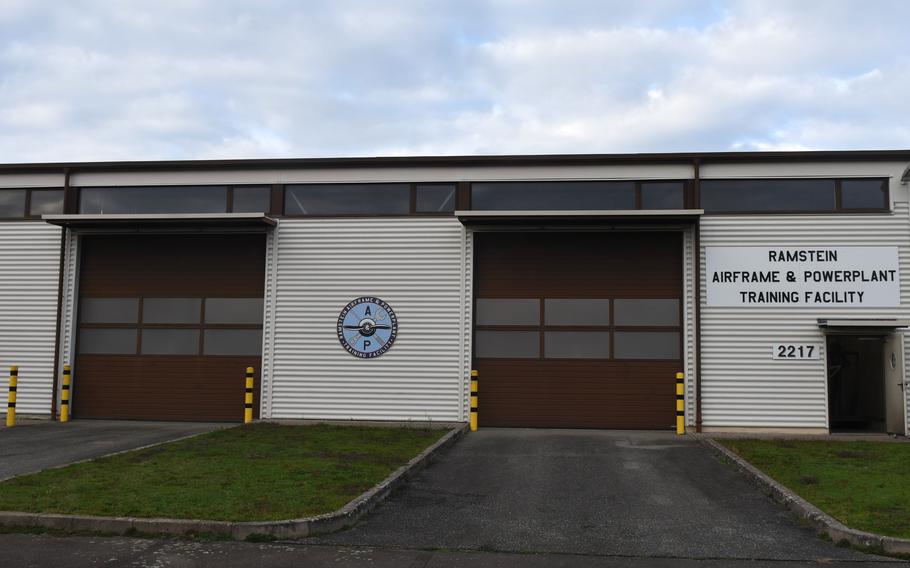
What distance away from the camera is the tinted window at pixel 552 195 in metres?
15.3

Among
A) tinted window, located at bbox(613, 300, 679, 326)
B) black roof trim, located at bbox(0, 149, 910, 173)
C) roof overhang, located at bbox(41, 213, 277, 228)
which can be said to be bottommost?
tinted window, located at bbox(613, 300, 679, 326)

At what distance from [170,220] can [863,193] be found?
13076mm

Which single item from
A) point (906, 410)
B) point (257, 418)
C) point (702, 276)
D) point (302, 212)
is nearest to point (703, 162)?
point (702, 276)

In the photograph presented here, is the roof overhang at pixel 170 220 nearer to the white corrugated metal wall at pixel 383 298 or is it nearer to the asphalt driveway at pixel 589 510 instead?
the white corrugated metal wall at pixel 383 298

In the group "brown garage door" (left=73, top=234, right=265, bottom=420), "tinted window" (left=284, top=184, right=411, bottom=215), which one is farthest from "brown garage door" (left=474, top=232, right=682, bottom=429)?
"brown garage door" (left=73, top=234, right=265, bottom=420)

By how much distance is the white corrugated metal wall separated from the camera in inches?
599

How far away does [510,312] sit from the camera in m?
15.4

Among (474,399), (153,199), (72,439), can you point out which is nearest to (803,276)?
(474,399)

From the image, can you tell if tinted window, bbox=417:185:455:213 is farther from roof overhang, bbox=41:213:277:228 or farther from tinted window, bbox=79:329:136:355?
tinted window, bbox=79:329:136:355

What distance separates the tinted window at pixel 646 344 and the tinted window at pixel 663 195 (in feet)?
7.93

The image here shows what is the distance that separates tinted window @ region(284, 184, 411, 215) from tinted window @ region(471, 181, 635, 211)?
1468 mm

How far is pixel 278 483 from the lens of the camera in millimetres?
8711

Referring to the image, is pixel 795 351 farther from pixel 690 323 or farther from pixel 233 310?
pixel 233 310

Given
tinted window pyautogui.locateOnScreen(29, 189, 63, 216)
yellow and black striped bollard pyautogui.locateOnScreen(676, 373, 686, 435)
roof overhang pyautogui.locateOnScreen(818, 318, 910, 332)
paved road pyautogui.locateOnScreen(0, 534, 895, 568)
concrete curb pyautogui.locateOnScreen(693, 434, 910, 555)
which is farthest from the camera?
tinted window pyautogui.locateOnScreen(29, 189, 63, 216)
